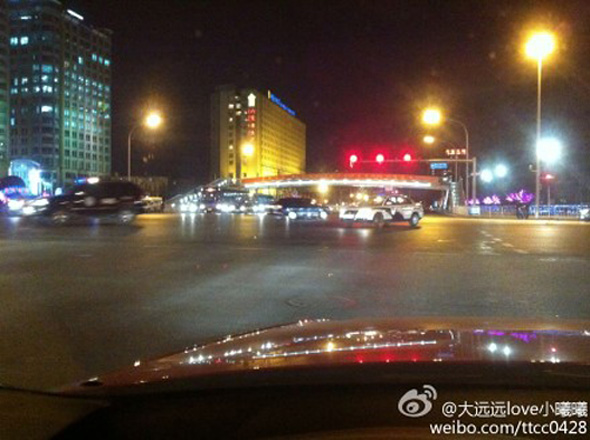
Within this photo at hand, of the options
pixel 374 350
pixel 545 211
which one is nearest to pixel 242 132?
pixel 545 211

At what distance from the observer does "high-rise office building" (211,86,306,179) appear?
15625 centimetres

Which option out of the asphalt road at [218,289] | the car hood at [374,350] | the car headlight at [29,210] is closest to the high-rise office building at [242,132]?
the car headlight at [29,210]

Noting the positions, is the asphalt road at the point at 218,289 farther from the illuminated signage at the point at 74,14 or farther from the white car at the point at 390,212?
the illuminated signage at the point at 74,14

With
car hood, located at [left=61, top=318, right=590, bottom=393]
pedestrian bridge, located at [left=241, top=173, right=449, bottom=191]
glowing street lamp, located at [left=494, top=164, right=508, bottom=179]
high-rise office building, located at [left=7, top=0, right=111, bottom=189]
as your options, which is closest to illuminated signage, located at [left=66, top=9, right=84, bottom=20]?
high-rise office building, located at [left=7, top=0, right=111, bottom=189]

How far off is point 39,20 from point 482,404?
508ft

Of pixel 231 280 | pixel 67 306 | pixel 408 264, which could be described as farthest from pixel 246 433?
pixel 408 264

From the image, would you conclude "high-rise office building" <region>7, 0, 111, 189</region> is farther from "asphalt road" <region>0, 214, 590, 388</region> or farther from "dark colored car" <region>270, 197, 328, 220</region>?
"asphalt road" <region>0, 214, 590, 388</region>

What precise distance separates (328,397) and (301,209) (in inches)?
1558

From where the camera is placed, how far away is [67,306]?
9672 mm

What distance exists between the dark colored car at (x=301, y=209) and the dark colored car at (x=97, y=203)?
505 inches

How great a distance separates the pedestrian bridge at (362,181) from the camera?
84250 mm

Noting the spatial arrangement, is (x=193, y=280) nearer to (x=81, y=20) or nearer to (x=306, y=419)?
(x=306, y=419)

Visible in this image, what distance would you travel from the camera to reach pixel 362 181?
9425 cm

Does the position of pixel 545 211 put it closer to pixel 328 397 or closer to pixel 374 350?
pixel 374 350
